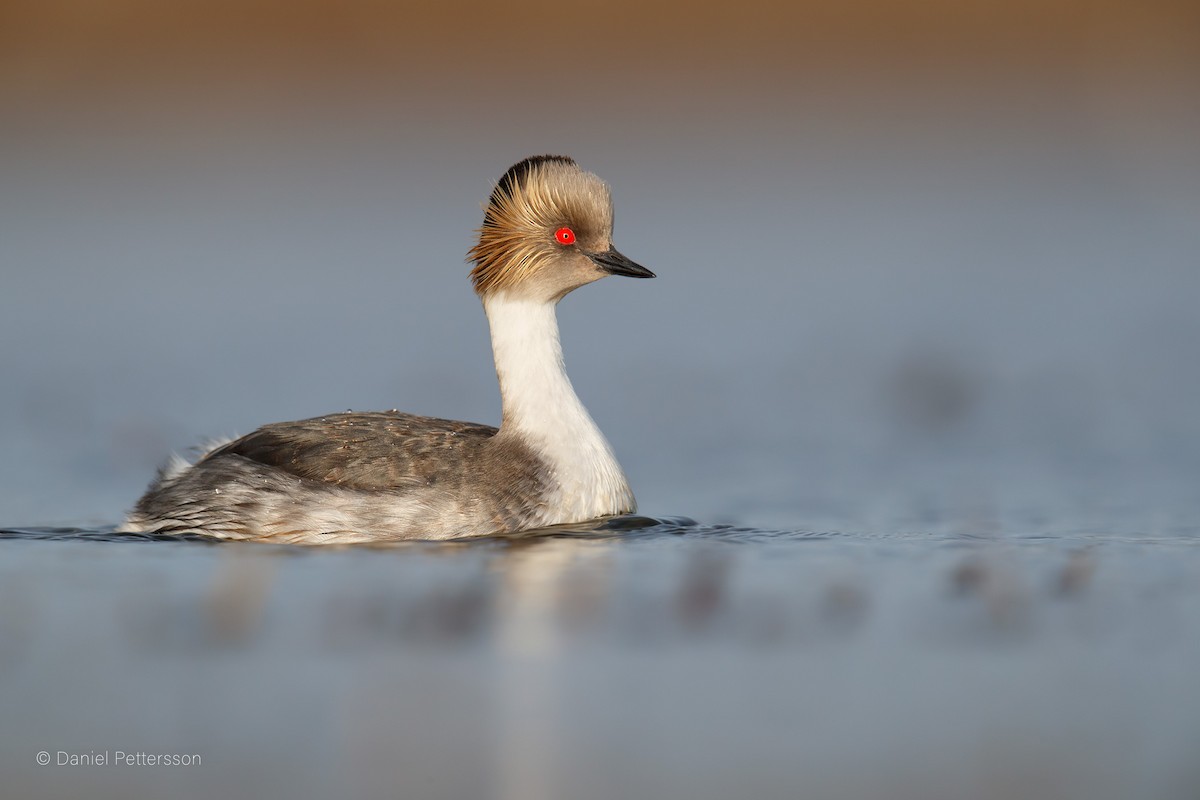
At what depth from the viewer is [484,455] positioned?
916 centimetres

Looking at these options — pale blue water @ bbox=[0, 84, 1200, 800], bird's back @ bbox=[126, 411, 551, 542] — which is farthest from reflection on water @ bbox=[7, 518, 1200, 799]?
bird's back @ bbox=[126, 411, 551, 542]

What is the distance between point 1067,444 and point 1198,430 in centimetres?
95

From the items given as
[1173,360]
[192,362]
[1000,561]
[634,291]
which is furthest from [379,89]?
[1000,561]

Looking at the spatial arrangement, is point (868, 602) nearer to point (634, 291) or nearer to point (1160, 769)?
point (1160, 769)

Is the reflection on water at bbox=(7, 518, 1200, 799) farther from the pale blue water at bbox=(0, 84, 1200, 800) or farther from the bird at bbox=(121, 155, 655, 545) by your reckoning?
the bird at bbox=(121, 155, 655, 545)

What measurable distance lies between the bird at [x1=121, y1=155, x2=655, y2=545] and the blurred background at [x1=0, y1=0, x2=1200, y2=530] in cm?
97

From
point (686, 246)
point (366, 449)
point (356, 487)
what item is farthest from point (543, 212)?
point (686, 246)

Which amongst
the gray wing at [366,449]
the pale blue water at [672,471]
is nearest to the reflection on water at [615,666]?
the pale blue water at [672,471]

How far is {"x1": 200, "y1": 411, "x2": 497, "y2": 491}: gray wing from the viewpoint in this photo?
8.95 meters

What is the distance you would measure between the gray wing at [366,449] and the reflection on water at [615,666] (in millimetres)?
520

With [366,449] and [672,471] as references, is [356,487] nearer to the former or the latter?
[366,449]

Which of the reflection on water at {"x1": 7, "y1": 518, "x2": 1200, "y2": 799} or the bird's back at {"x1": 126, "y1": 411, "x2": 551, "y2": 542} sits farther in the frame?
the bird's back at {"x1": 126, "y1": 411, "x2": 551, "y2": 542}

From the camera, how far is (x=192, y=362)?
47.1ft

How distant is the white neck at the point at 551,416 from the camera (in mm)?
9117
